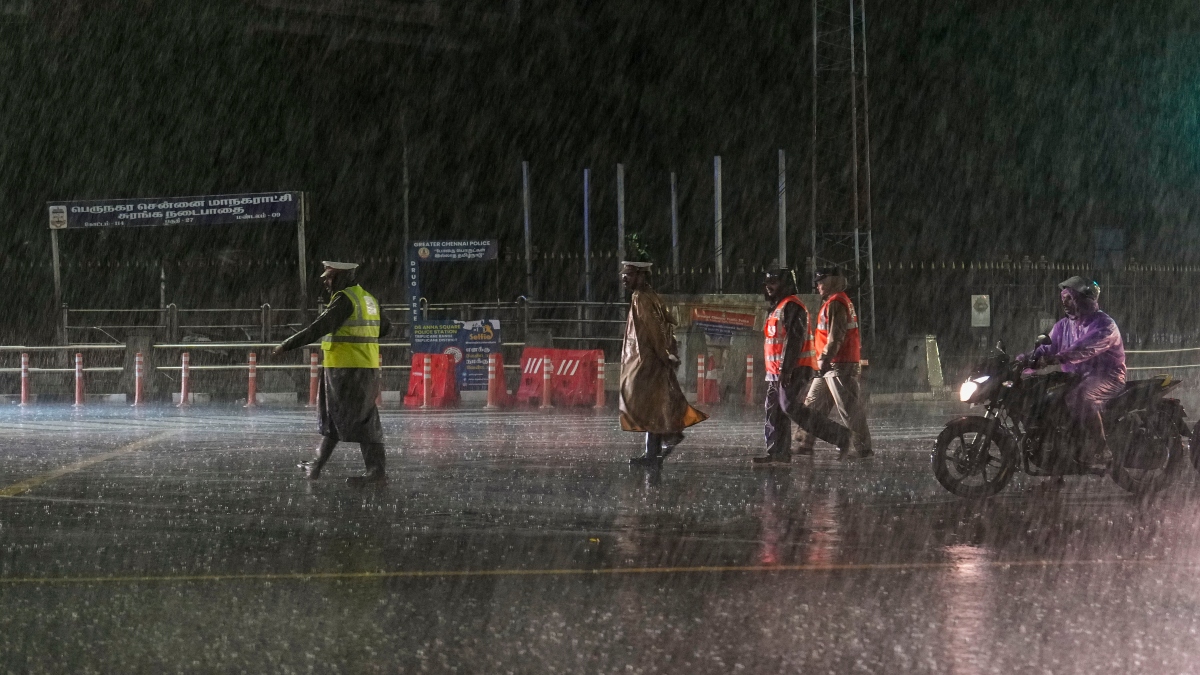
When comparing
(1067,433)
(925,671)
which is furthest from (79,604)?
(1067,433)

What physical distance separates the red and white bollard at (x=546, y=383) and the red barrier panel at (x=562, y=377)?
0.05ft

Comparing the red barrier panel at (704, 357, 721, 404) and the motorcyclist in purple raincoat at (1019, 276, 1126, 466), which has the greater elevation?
the motorcyclist in purple raincoat at (1019, 276, 1126, 466)

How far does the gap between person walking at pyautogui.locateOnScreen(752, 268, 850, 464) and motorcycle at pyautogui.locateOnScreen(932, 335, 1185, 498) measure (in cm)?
214

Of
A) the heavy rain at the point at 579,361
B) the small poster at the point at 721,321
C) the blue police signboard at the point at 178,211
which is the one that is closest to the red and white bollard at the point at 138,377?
the heavy rain at the point at 579,361

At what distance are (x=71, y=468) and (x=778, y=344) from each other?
595 cm

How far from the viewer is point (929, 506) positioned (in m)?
10.2

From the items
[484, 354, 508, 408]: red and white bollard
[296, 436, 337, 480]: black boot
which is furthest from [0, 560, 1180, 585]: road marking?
[484, 354, 508, 408]: red and white bollard

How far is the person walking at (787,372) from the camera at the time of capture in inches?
493

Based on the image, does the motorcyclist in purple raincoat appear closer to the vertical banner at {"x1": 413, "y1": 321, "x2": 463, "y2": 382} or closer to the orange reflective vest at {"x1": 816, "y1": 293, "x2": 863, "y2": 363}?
the orange reflective vest at {"x1": 816, "y1": 293, "x2": 863, "y2": 363}

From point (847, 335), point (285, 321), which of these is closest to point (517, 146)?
point (285, 321)

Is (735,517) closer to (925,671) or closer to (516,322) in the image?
(925,671)

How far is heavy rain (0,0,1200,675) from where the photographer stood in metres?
6.70

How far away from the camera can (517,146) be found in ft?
159

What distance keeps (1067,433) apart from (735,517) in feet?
8.21
